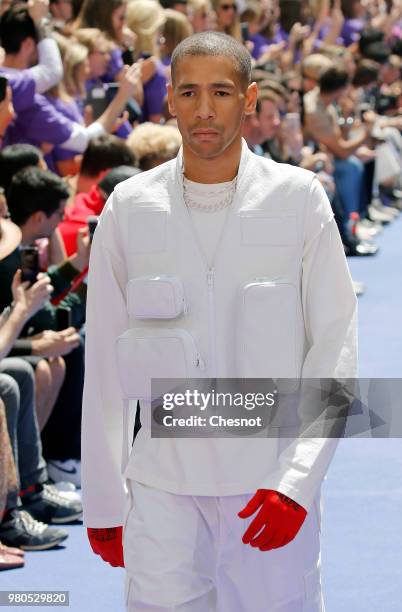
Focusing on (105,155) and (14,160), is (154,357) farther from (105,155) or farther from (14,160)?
(105,155)

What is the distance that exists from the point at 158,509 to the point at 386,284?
8011 millimetres

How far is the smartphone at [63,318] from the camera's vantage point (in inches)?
227

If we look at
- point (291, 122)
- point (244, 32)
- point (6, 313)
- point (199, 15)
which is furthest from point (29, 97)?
point (244, 32)

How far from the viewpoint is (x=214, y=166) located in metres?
3.13

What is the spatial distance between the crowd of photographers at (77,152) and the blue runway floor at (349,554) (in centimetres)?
17

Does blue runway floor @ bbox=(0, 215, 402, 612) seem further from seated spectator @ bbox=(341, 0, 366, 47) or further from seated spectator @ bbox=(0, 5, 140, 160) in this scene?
seated spectator @ bbox=(341, 0, 366, 47)

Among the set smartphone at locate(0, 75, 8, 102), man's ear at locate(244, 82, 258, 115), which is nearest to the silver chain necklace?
man's ear at locate(244, 82, 258, 115)

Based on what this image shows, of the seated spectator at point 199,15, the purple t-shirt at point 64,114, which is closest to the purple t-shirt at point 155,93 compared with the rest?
the purple t-shirt at point 64,114

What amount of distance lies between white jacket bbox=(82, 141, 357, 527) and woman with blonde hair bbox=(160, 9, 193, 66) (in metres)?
7.54

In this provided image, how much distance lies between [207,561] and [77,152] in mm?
5495

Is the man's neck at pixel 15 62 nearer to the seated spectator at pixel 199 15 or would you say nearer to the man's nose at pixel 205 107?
the seated spectator at pixel 199 15

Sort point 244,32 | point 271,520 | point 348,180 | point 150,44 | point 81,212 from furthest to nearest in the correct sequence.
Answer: point 244,32, point 348,180, point 150,44, point 81,212, point 271,520

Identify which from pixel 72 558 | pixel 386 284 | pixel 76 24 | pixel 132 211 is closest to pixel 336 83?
pixel 386 284

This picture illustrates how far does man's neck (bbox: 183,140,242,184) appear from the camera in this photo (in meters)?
3.12
